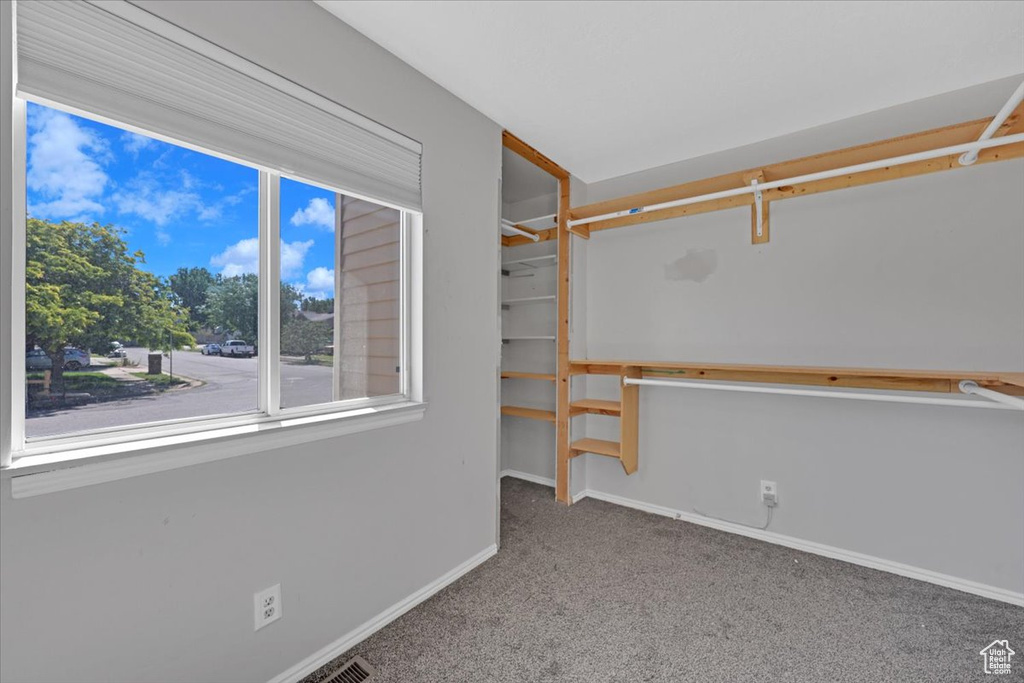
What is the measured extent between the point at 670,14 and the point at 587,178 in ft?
5.53

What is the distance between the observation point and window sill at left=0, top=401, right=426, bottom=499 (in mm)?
1000

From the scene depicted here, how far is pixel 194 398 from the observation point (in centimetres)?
136

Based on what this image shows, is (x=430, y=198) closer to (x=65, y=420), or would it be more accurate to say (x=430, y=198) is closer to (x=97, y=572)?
(x=65, y=420)

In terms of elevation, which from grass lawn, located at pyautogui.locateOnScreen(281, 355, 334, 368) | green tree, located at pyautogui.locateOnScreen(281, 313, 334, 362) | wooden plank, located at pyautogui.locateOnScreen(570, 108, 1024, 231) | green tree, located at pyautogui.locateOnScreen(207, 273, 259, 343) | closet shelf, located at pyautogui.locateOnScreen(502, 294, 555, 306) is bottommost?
grass lawn, located at pyautogui.locateOnScreen(281, 355, 334, 368)

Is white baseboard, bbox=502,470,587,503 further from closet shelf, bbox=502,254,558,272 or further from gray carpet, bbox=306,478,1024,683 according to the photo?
closet shelf, bbox=502,254,558,272

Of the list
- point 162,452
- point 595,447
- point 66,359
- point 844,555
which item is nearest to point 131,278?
point 66,359

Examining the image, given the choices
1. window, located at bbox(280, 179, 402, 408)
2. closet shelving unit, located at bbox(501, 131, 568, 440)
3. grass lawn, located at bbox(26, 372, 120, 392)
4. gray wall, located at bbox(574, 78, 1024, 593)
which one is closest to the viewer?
grass lawn, located at bbox(26, 372, 120, 392)

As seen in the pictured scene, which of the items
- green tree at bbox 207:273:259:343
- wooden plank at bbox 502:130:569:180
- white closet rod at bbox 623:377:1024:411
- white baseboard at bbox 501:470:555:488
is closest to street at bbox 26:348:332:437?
green tree at bbox 207:273:259:343

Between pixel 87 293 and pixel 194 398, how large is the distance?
15.9 inches

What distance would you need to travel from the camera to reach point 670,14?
5.18ft

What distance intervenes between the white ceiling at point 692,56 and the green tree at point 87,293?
Result: 114cm

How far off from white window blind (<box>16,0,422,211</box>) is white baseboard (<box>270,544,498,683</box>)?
1746mm

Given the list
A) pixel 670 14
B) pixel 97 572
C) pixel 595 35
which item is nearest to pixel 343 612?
pixel 97 572

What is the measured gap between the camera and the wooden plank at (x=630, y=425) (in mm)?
2848
